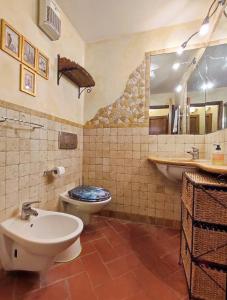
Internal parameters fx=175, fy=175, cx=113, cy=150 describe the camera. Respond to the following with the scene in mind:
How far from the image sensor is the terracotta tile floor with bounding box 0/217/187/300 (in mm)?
1160

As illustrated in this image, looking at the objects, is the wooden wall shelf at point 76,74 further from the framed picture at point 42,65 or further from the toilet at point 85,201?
the toilet at point 85,201

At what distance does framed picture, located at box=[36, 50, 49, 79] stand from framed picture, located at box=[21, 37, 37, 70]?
5cm

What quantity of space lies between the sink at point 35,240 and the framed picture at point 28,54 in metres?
1.26

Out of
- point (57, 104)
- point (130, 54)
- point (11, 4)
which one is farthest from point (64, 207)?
point (130, 54)

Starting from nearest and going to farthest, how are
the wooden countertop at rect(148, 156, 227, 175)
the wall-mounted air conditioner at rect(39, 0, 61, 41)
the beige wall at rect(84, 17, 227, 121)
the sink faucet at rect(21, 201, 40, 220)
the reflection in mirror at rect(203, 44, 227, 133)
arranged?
the wooden countertop at rect(148, 156, 227, 175)
the sink faucet at rect(21, 201, 40, 220)
the wall-mounted air conditioner at rect(39, 0, 61, 41)
the reflection in mirror at rect(203, 44, 227, 133)
the beige wall at rect(84, 17, 227, 121)

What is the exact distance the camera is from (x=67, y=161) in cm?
211

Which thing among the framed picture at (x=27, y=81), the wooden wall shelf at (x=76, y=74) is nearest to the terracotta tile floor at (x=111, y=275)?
the framed picture at (x=27, y=81)

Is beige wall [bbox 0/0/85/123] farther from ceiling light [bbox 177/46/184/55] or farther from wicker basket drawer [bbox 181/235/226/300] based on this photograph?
wicker basket drawer [bbox 181/235/226/300]

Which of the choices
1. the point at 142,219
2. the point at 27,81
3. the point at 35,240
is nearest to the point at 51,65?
the point at 27,81

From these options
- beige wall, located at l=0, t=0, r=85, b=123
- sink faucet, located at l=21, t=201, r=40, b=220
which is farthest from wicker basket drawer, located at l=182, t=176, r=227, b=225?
beige wall, located at l=0, t=0, r=85, b=123

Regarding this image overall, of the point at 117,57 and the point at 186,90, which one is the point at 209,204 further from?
the point at 117,57

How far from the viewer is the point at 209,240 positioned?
3.33 ft

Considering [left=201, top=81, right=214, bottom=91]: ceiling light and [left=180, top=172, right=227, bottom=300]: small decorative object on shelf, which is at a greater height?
[left=201, top=81, right=214, bottom=91]: ceiling light

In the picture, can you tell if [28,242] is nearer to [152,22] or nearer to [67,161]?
[67,161]
